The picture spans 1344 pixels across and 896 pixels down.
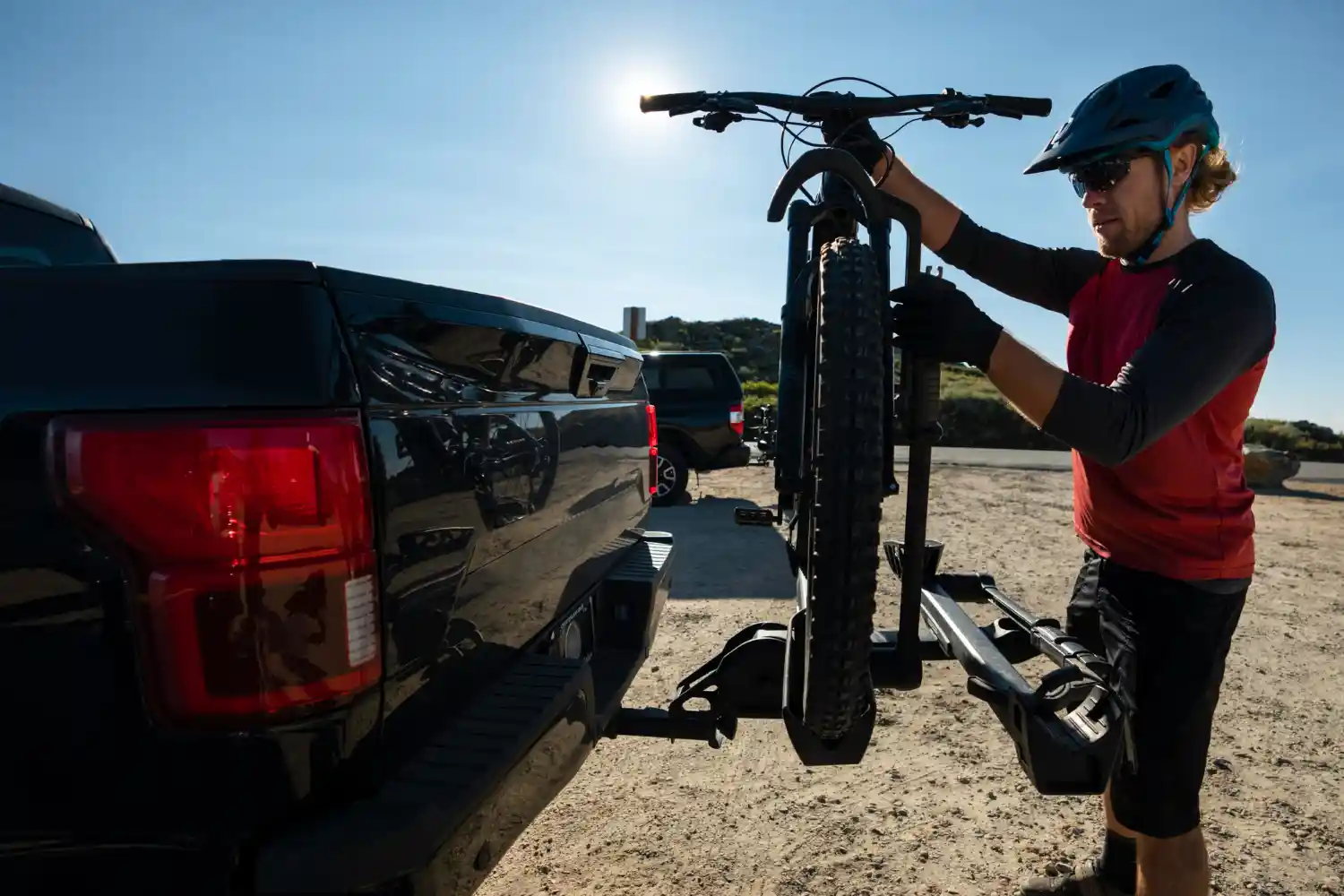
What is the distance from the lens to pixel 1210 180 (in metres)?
2.26

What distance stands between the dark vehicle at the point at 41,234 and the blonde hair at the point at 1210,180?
336 cm

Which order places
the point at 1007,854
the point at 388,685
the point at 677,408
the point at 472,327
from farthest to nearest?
the point at 677,408 < the point at 1007,854 < the point at 472,327 < the point at 388,685

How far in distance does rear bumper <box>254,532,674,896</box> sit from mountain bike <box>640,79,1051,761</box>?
58 cm

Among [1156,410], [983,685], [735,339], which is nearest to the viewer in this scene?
[1156,410]

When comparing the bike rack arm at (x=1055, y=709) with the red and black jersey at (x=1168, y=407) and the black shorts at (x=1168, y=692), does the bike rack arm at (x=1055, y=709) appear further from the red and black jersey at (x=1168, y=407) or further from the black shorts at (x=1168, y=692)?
the red and black jersey at (x=1168, y=407)

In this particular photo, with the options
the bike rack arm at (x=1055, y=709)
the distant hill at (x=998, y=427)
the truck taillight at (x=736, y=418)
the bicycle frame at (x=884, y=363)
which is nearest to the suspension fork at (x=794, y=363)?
the bicycle frame at (x=884, y=363)

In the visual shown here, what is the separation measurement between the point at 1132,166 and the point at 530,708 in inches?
78.3

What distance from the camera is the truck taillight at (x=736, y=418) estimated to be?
10.8 metres

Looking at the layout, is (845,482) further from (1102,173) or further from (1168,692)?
(1102,173)

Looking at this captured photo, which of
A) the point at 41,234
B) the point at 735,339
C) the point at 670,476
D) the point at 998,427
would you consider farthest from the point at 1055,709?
the point at 735,339

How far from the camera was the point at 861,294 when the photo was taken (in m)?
1.89

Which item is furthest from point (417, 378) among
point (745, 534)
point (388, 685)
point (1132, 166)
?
point (745, 534)

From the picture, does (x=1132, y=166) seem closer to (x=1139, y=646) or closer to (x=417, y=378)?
(x=1139, y=646)

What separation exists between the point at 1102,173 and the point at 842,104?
0.90 metres
